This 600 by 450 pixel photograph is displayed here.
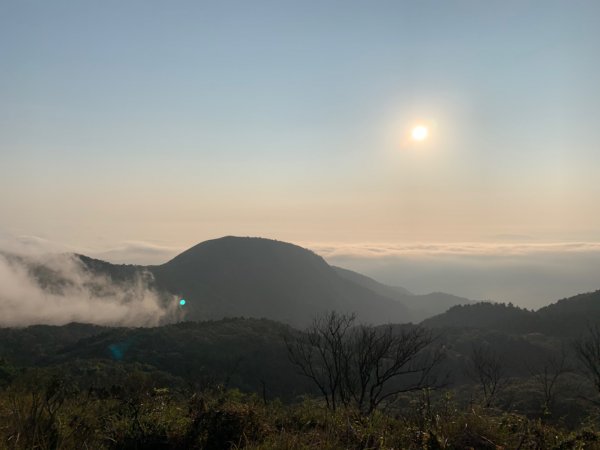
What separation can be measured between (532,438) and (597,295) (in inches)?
5448

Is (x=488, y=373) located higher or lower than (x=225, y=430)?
lower

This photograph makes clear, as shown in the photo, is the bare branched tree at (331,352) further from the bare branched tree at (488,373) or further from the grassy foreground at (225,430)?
the bare branched tree at (488,373)

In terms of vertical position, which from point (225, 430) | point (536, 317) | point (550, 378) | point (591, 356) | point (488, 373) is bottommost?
point (550, 378)

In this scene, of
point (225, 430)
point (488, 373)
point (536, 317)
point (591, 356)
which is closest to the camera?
point (225, 430)

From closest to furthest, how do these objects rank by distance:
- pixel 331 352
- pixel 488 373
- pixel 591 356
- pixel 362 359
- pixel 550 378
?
1. pixel 362 359
2. pixel 331 352
3. pixel 591 356
4. pixel 488 373
5. pixel 550 378

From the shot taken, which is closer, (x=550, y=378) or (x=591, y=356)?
(x=591, y=356)

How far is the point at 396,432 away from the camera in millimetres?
Result: 8125

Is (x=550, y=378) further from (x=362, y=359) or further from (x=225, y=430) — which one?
(x=225, y=430)

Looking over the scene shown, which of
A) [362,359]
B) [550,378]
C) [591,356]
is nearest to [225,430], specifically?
[362,359]

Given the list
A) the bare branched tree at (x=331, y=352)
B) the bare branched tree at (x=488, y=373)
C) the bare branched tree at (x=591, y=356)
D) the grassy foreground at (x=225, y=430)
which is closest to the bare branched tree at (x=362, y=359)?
the bare branched tree at (x=331, y=352)

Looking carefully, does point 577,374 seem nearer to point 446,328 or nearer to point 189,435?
point 446,328

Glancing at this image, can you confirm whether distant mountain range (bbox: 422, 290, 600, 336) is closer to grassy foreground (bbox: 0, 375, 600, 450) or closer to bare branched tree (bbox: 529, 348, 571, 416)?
bare branched tree (bbox: 529, 348, 571, 416)

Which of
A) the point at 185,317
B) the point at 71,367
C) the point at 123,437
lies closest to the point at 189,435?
the point at 123,437

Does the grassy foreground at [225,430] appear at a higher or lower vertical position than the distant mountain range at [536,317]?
higher
